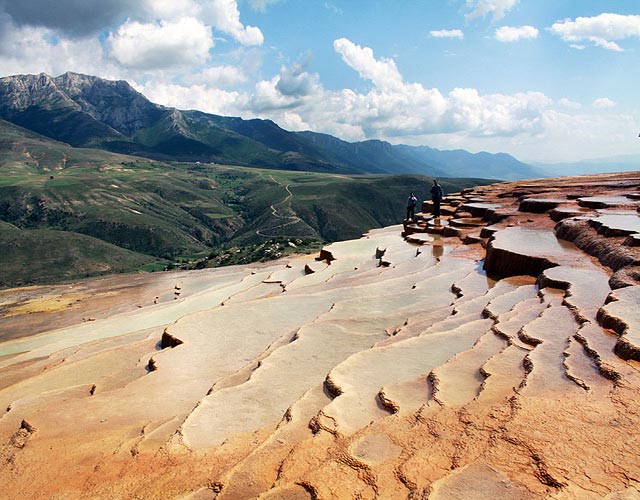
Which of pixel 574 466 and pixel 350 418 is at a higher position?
pixel 574 466

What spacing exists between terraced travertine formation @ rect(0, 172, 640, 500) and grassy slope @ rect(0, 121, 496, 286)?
Answer: 28.0 metres

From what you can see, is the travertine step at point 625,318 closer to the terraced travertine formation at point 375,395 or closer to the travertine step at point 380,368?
the terraced travertine formation at point 375,395

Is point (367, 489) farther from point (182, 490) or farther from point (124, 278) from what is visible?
point (124, 278)

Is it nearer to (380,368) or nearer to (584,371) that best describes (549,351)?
(584,371)

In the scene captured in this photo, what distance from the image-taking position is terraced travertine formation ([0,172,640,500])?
3.75m

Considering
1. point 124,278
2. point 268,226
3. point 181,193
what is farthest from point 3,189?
point 124,278

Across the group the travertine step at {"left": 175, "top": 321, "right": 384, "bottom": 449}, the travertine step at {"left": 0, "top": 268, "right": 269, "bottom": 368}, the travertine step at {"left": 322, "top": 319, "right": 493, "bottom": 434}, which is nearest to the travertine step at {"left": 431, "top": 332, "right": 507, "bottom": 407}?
the travertine step at {"left": 322, "top": 319, "right": 493, "bottom": 434}

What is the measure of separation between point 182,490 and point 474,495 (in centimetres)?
249

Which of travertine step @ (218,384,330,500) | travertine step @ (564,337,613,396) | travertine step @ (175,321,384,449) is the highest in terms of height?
travertine step @ (564,337,613,396)

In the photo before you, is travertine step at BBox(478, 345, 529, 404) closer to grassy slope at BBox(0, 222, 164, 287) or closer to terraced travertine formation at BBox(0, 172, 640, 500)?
terraced travertine formation at BBox(0, 172, 640, 500)

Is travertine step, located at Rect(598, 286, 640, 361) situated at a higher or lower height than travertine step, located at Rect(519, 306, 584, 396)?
higher

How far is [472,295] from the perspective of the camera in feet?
33.7

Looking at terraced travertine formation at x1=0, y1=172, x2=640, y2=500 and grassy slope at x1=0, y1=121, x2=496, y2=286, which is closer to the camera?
terraced travertine formation at x1=0, y1=172, x2=640, y2=500

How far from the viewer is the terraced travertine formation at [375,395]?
12.3 ft
